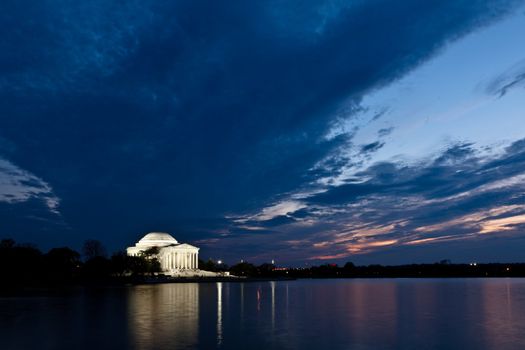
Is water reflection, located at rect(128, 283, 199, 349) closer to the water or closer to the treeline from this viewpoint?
the water

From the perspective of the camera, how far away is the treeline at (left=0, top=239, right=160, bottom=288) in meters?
101

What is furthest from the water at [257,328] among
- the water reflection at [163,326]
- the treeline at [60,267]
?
the treeline at [60,267]

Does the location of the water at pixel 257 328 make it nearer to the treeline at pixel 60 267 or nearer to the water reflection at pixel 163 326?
the water reflection at pixel 163 326

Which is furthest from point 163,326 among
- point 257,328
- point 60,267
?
point 60,267

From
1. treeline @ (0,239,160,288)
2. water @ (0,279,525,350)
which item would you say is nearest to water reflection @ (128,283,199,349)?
water @ (0,279,525,350)

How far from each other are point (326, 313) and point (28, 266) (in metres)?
77.0

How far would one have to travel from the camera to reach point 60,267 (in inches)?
5153

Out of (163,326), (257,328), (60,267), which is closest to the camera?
(163,326)

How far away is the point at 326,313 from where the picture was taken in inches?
1941

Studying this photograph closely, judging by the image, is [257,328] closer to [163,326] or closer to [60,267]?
[163,326]

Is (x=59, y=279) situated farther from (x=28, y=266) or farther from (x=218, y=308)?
(x=218, y=308)

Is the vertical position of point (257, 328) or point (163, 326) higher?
point (163, 326)

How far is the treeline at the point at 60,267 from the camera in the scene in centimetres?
10106

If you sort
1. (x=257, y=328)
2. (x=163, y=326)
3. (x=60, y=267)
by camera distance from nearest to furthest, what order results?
(x=163, y=326)
(x=257, y=328)
(x=60, y=267)
